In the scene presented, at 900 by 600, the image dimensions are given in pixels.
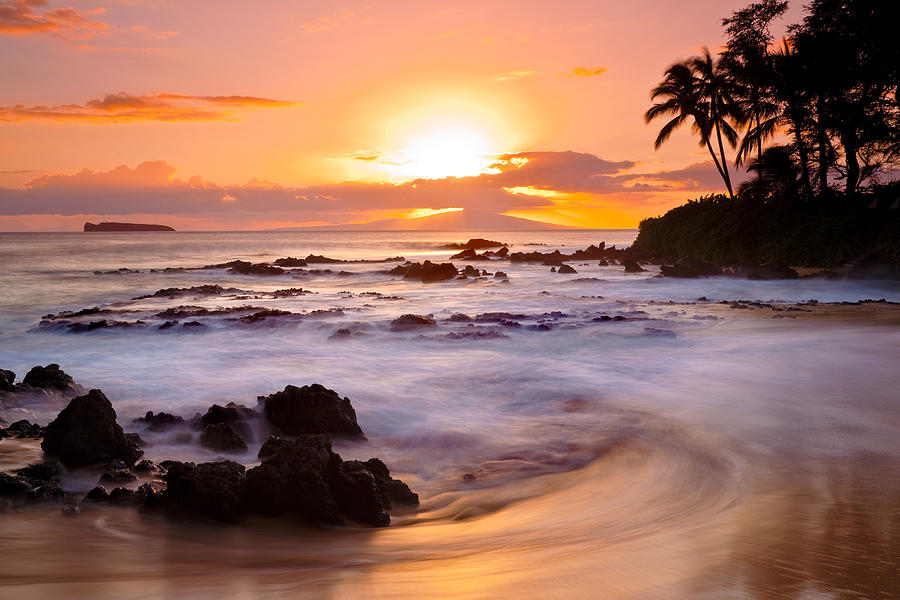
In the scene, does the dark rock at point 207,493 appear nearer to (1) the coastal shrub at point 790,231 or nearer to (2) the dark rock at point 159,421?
(2) the dark rock at point 159,421

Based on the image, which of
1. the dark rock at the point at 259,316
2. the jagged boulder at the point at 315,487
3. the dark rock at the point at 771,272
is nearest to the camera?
the jagged boulder at the point at 315,487


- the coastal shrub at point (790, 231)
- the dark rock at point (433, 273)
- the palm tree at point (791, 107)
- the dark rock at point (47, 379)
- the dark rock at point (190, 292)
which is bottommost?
the dark rock at point (47, 379)

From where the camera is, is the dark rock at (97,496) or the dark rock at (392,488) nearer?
the dark rock at (97,496)

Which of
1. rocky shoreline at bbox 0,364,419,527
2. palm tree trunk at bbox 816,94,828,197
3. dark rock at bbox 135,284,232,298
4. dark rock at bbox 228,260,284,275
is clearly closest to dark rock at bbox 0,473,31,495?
rocky shoreline at bbox 0,364,419,527

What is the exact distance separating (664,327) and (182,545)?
1186 cm

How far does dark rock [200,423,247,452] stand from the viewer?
5930mm

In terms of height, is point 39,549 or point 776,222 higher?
point 776,222

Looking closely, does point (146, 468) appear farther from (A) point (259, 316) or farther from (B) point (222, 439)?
(A) point (259, 316)

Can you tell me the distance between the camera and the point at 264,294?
23609 mm

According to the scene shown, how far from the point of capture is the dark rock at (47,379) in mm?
7578

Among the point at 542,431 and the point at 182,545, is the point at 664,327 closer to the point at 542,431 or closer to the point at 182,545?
the point at 542,431

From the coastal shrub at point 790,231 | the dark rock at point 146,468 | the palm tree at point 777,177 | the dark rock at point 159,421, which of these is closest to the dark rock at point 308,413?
the dark rock at point 159,421

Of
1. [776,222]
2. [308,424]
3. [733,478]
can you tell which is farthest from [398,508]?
[776,222]

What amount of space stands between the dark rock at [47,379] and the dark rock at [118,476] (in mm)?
3746
